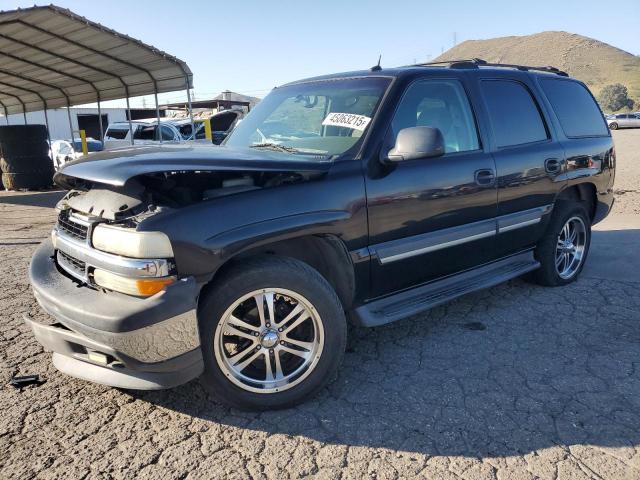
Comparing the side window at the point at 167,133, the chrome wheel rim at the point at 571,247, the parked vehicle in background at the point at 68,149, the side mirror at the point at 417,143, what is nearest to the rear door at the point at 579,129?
the chrome wheel rim at the point at 571,247

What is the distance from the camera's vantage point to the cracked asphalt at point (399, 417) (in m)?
2.38

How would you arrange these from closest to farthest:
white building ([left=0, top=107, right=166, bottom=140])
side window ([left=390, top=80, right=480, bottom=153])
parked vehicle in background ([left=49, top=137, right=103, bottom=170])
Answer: side window ([left=390, top=80, right=480, bottom=153]) < parked vehicle in background ([left=49, top=137, right=103, bottom=170]) < white building ([left=0, top=107, right=166, bottom=140])

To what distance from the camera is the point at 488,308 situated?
4.28 meters

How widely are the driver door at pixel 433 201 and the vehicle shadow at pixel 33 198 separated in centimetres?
980

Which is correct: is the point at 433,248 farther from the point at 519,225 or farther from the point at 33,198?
the point at 33,198

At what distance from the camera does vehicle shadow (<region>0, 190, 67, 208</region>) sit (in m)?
11.3

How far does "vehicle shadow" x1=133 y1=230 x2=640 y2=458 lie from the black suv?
0.84 ft

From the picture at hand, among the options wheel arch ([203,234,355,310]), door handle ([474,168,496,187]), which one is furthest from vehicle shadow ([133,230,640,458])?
door handle ([474,168,496,187])

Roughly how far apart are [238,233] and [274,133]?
144cm

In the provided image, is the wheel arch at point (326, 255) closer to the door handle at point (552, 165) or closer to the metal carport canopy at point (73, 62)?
the door handle at point (552, 165)

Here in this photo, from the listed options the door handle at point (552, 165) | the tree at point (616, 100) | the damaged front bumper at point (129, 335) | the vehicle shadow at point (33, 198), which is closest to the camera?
the damaged front bumper at point (129, 335)

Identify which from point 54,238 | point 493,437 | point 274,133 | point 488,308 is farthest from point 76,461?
point 488,308

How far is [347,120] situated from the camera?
10.9 ft

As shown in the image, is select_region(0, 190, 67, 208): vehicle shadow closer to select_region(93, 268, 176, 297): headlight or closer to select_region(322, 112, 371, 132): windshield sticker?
select_region(322, 112, 371, 132): windshield sticker
